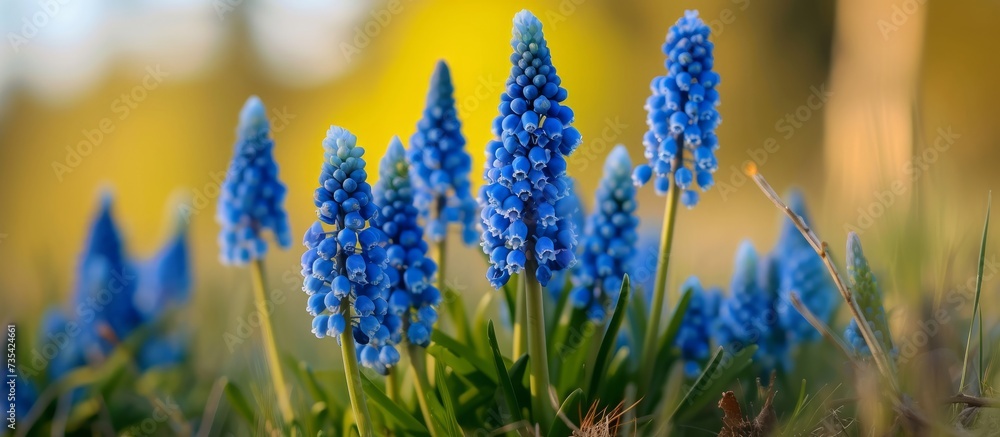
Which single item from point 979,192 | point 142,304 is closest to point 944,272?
point 979,192

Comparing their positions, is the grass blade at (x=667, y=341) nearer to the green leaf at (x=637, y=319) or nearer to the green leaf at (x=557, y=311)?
the green leaf at (x=637, y=319)

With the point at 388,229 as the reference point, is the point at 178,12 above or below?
above

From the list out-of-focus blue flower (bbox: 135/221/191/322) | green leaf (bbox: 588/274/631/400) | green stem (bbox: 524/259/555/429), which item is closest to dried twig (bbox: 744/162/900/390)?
green leaf (bbox: 588/274/631/400)

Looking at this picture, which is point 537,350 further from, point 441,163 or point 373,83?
point 373,83

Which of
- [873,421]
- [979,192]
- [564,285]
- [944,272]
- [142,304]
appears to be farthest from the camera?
Result: [142,304]

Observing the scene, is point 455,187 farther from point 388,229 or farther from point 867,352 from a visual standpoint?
point 867,352

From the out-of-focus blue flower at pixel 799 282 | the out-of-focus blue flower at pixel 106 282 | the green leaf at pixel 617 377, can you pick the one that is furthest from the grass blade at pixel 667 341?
the out-of-focus blue flower at pixel 106 282
